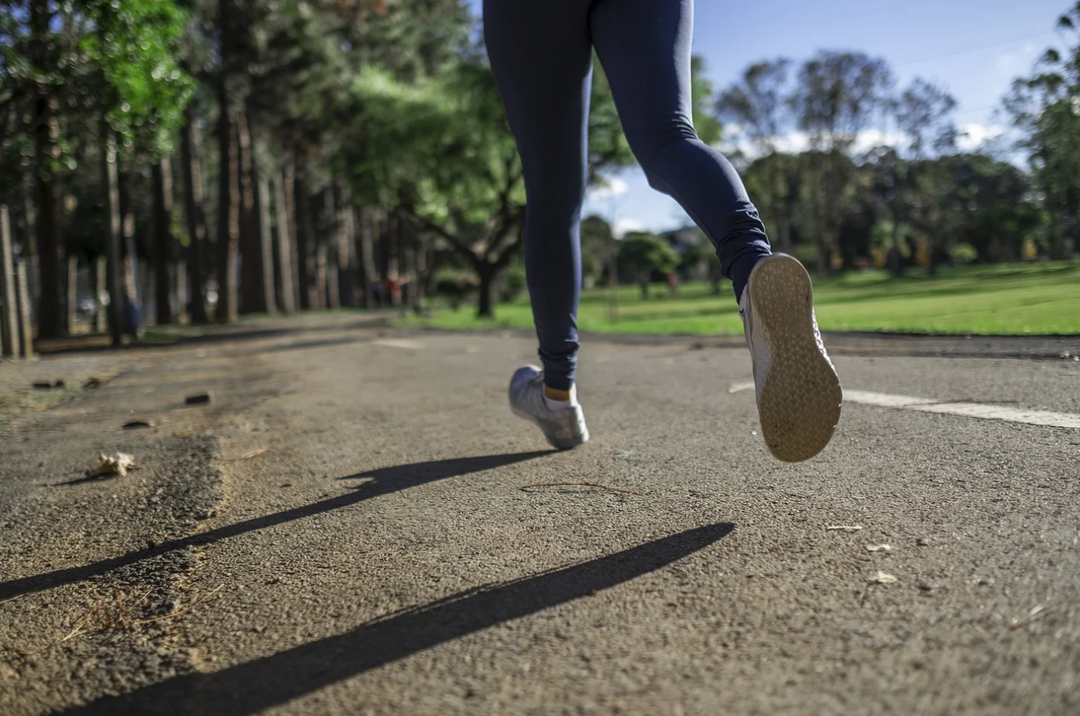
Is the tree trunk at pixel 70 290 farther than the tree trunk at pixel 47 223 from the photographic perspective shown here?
Yes

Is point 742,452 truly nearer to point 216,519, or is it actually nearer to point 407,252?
point 216,519

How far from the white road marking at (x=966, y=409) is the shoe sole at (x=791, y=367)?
1147 millimetres

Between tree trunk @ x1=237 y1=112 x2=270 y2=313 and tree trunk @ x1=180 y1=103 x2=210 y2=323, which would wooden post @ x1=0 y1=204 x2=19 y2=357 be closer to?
tree trunk @ x1=180 y1=103 x2=210 y2=323

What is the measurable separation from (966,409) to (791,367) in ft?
4.98

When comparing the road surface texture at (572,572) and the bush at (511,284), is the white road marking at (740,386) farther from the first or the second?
the bush at (511,284)

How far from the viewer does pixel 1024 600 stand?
1.29 metres

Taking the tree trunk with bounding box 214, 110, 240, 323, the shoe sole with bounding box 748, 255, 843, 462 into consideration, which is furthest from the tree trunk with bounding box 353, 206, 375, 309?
the shoe sole with bounding box 748, 255, 843, 462

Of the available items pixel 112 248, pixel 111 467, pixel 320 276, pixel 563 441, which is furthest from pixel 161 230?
pixel 563 441

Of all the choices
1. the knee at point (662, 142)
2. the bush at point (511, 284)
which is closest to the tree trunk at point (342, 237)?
the bush at point (511, 284)

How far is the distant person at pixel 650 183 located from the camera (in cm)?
180

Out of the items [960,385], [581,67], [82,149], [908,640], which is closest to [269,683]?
[908,640]

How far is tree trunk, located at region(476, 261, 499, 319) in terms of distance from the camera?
87.2ft

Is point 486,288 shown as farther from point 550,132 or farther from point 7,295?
point 550,132

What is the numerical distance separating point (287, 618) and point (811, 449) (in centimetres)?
110
